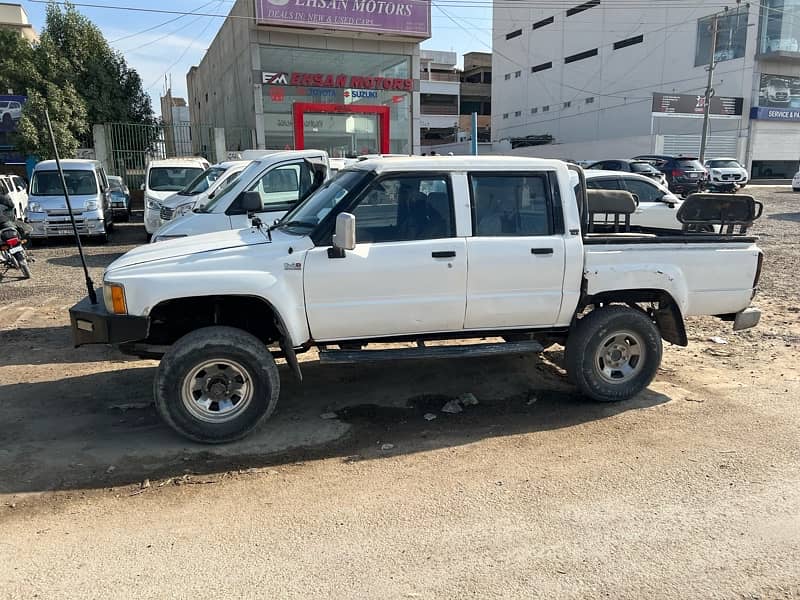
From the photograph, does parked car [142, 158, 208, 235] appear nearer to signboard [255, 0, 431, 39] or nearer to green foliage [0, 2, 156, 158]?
signboard [255, 0, 431, 39]

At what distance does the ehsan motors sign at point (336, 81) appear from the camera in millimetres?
23062

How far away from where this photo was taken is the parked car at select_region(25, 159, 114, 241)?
1441cm

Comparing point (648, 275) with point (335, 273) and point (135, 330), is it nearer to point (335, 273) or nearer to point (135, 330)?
point (335, 273)

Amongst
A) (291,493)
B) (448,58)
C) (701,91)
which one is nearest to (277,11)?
(291,493)

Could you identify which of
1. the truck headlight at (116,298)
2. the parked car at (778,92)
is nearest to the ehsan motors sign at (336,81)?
the truck headlight at (116,298)

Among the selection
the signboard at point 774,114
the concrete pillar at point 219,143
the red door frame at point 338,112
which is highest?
the signboard at point 774,114

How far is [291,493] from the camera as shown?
380 centimetres

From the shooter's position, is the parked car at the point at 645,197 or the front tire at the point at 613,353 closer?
the front tire at the point at 613,353

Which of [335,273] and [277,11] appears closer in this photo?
[335,273]

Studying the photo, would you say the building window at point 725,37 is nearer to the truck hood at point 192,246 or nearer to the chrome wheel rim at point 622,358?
the chrome wheel rim at point 622,358

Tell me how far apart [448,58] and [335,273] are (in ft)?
247

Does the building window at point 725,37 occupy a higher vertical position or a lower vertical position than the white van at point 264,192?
higher

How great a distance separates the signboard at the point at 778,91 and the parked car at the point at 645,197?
39467 mm

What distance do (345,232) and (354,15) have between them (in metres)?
21.6
